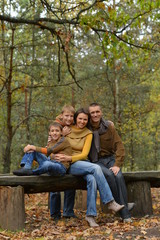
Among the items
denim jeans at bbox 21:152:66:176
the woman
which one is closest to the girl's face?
the woman

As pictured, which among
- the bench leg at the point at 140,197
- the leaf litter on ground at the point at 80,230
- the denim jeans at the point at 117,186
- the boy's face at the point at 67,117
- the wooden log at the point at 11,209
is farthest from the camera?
the bench leg at the point at 140,197

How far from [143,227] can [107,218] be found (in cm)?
178

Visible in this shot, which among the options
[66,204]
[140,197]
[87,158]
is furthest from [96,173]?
[140,197]

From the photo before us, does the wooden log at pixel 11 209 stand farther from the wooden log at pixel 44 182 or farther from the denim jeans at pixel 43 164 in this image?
the denim jeans at pixel 43 164

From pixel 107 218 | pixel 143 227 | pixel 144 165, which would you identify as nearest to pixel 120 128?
pixel 107 218

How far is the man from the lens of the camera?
19.1ft

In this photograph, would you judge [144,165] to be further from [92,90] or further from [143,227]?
[143,227]

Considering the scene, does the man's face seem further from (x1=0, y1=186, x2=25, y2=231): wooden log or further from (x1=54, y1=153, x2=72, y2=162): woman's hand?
→ (x1=0, y1=186, x2=25, y2=231): wooden log

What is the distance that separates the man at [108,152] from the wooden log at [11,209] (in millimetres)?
1517

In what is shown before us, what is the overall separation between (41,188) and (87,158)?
0.96 metres

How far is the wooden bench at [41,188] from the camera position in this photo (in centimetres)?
536

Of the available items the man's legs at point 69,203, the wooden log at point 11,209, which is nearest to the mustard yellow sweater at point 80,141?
the man's legs at point 69,203

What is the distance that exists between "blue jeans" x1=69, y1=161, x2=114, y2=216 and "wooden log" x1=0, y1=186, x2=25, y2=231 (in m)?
1.05

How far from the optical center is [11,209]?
5359 mm
